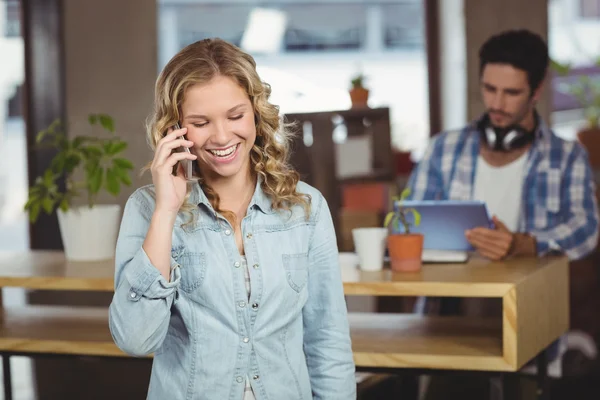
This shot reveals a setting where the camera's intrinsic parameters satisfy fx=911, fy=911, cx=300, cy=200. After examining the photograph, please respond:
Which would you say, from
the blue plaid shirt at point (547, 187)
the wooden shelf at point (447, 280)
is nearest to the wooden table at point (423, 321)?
the wooden shelf at point (447, 280)

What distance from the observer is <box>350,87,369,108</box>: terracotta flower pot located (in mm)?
4805

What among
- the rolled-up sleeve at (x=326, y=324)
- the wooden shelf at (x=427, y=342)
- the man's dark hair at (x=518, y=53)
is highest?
the man's dark hair at (x=518, y=53)

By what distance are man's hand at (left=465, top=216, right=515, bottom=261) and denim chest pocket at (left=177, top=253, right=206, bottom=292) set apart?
1267mm

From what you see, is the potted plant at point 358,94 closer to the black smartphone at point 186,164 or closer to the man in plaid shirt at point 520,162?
the man in plaid shirt at point 520,162

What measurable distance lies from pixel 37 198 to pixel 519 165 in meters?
1.81

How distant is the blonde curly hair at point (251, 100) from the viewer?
72.0 inches

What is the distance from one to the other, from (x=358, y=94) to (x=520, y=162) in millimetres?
1480

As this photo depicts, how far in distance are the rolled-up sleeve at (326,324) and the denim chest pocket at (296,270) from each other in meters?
Answer: 0.03

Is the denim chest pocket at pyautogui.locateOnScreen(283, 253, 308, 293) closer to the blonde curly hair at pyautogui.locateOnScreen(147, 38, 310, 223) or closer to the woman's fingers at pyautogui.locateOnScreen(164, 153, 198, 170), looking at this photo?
the blonde curly hair at pyautogui.locateOnScreen(147, 38, 310, 223)

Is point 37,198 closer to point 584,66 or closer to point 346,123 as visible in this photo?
point 346,123

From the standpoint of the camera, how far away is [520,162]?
3.51 meters

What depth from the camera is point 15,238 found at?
7.25m

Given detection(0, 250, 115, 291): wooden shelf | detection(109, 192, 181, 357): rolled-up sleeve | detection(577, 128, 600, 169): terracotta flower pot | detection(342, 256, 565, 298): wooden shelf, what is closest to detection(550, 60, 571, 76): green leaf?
detection(577, 128, 600, 169): terracotta flower pot

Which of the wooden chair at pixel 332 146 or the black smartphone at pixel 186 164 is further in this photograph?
the wooden chair at pixel 332 146
